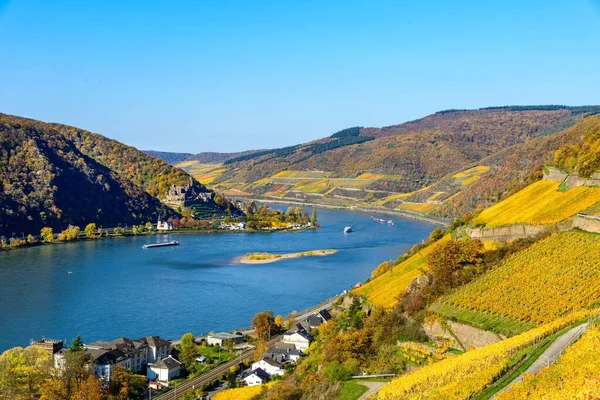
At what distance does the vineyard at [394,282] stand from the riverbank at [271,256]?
24.0 meters

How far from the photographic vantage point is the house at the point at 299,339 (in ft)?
78.5

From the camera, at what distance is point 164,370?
2184cm

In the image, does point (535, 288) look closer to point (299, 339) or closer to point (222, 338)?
point (299, 339)

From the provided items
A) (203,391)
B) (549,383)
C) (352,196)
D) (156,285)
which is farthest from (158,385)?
(352,196)

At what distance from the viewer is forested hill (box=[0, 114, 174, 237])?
223ft

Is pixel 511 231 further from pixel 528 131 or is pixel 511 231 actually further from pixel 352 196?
pixel 528 131

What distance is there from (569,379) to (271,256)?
42.5 m

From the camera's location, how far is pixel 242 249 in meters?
A: 56.3

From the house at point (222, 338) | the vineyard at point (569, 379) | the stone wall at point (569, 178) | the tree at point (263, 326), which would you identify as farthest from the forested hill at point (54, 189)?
the vineyard at point (569, 379)

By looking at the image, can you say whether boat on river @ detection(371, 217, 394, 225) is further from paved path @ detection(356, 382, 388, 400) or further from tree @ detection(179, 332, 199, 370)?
paved path @ detection(356, 382, 388, 400)

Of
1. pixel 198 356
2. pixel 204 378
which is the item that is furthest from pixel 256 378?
pixel 198 356

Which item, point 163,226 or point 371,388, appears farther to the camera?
point 163,226

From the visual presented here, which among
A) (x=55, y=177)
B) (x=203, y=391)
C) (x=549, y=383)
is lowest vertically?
(x=203, y=391)

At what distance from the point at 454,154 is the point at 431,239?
10078 centimetres
